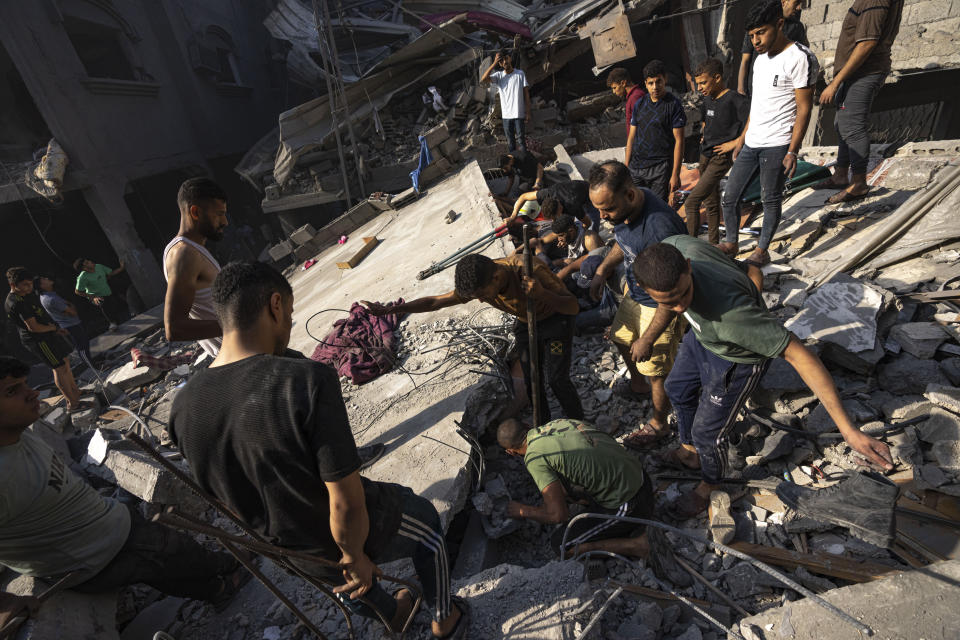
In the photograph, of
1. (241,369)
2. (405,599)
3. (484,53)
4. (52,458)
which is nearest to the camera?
(241,369)

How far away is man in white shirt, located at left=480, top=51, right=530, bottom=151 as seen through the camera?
23.5ft

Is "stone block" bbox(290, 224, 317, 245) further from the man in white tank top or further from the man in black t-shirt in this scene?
the man in black t-shirt

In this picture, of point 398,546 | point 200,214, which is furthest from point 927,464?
point 200,214

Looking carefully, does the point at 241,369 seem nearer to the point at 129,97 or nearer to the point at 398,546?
the point at 398,546

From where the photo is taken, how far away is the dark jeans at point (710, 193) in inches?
161

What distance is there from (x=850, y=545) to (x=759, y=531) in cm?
40

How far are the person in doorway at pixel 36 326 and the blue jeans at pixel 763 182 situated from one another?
8416mm

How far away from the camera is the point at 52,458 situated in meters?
2.30

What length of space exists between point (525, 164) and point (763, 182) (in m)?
3.89

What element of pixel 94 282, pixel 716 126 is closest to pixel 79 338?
pixel 94 282

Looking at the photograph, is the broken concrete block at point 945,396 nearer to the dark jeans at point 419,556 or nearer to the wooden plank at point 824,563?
the wooden plank at point 824,563

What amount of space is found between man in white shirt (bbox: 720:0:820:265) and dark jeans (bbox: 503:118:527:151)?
431 centimetres

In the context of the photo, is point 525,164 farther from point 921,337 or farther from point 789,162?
point 921,337

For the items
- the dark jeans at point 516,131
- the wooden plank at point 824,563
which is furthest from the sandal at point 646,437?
the dark jeans at point 516,131
